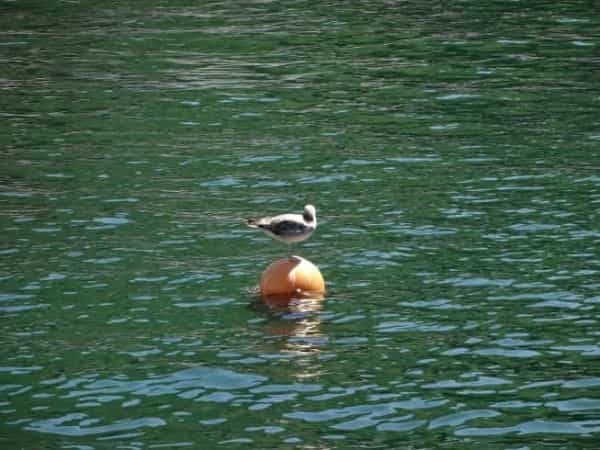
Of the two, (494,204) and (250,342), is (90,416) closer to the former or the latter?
(250,342)

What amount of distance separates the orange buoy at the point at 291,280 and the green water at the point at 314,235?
379 mm

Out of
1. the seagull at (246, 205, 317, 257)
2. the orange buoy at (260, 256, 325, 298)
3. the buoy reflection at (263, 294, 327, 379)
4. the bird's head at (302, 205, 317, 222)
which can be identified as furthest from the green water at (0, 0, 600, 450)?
the bird's head at (302, 205, 317, 222)

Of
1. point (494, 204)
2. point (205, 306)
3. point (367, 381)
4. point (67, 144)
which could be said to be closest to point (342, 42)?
point (67, 144)

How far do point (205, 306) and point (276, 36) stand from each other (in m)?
23.5

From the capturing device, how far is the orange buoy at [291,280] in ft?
76.5

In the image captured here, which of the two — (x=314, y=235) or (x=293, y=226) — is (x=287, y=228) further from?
(x=314, y=235)

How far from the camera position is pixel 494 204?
2827 centimetres

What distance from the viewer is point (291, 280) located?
23328mm

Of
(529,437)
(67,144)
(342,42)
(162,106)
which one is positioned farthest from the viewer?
(342,42)

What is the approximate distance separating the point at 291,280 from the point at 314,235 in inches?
169

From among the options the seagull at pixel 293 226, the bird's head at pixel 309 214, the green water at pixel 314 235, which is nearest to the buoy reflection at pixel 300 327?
the green water at pixel 314 235

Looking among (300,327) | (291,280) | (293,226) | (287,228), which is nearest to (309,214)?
(293,226)

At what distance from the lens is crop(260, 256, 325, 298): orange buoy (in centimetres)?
2333

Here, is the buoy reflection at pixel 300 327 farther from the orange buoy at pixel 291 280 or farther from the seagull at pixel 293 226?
the seagull at pixel 293 226
